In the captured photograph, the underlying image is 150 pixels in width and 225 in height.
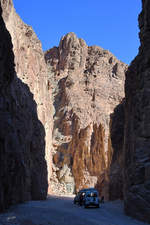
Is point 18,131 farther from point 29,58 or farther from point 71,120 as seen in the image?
point 71,120

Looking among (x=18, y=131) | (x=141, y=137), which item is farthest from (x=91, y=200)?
(x=18, y=131)

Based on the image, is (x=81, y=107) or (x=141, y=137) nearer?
(x=141, y=137)

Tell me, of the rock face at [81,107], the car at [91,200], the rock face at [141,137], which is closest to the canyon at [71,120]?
the rock face at [141,137]

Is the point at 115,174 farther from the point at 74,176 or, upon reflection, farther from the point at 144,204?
the point at 74,176

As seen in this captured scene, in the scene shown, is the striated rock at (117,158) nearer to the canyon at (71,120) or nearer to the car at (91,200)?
the canyon at (71,120)

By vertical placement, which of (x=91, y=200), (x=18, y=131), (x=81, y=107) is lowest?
(x=91, y=200)

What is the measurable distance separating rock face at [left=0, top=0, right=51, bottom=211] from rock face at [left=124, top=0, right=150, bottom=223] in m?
7.20

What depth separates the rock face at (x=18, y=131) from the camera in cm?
1652

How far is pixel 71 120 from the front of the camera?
5628 cm

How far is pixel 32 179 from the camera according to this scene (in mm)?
27453

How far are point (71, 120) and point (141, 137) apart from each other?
4124 cm

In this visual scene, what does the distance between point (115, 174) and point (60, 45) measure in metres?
44.7

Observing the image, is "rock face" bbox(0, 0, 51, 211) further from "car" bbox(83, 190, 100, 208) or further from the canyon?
"car" bbox(83, 190, 100, 208)

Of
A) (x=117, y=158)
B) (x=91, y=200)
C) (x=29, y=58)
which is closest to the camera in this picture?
(x=91, y=200)
